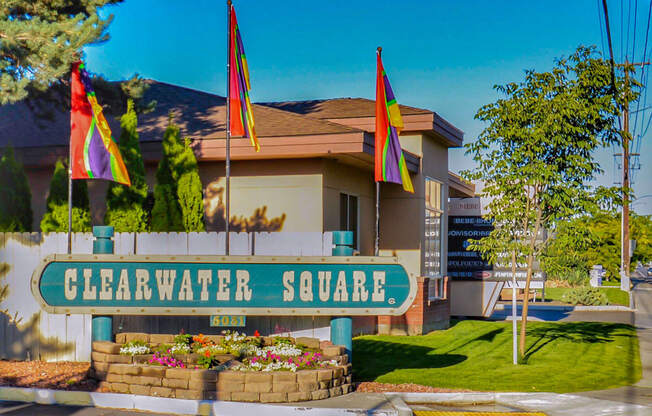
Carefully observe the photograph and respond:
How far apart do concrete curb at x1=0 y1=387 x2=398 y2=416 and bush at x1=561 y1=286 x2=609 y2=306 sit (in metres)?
25.1

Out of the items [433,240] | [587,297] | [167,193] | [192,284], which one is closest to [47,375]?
[192,284]

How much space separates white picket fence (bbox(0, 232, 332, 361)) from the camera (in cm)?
1176

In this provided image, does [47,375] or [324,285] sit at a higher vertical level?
[324,285]

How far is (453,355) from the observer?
15.4 metres

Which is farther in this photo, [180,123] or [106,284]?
[180,123]

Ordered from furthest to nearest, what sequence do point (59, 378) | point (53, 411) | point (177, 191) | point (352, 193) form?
point (352, 193), point (177, 191), point (59, 378), point (53, 411)

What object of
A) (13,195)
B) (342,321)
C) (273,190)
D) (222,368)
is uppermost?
(273,190)

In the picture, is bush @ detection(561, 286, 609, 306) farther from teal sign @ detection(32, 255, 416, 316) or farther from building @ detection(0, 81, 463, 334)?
teal sign @ detection(32, 255, 416, 316)

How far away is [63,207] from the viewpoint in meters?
14.4

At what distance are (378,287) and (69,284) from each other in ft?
13.6

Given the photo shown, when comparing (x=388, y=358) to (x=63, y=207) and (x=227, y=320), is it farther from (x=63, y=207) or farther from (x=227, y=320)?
(x=63, y=207)

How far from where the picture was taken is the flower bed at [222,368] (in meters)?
9.46

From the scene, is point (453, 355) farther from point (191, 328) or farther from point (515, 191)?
point (191, 328)

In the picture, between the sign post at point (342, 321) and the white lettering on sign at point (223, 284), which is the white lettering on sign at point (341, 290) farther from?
the white lettering on sign at point (223, 284)
